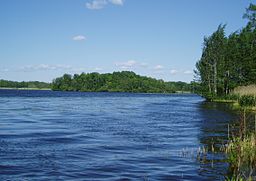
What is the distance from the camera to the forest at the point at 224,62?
73.9 m

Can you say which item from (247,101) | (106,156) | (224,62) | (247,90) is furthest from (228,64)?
(106,156)

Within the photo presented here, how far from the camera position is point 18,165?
53.3ft

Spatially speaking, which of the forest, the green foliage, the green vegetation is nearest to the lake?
the green foliage

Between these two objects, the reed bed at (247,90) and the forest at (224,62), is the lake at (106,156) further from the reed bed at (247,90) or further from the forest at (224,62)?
the forest at (224,62)

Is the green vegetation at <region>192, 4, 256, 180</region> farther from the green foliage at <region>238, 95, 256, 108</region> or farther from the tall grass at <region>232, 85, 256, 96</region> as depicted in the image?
the green foliage at <region>238, 95, 256, 108</region>

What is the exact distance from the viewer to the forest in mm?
73875

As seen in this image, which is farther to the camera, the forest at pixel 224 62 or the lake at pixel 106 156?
the forest at pixel 224 62

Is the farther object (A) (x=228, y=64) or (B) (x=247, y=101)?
(A) (x=228, y=64)

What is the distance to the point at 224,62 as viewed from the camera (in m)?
81.2

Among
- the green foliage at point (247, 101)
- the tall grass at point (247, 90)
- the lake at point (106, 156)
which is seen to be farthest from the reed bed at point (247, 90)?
the lake at point (106, 156)

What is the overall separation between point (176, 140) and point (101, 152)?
6703 mm

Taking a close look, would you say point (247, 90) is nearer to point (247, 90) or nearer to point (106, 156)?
point (247, 90)

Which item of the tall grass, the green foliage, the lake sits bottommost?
the lake

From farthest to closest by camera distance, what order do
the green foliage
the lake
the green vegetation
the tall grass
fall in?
the green vegetation, the tall grass, the green foliage, the lake
